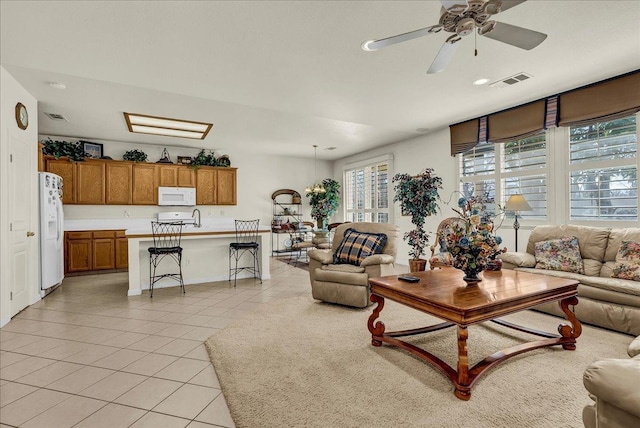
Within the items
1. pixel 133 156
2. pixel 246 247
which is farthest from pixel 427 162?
pixel 133 156

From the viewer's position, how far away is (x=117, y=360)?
2.47 meters

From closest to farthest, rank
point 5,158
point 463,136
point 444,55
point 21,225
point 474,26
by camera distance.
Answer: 1. point 474,26
2. point 444,55
3. point 5,158
4. point 21,225
5. point 463,136

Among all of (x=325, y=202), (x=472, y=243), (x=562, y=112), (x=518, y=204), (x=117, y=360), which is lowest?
(x=117, y=360)

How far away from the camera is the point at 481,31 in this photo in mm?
2006

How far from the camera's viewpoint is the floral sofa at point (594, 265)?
9.28 ft

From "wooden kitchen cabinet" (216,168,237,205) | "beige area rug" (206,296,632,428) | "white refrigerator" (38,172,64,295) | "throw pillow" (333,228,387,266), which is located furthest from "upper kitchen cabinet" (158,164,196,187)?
"beige area rug" (206,296,632,428)

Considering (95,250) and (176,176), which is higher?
(176,176)

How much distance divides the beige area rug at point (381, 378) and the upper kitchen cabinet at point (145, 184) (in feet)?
15.2

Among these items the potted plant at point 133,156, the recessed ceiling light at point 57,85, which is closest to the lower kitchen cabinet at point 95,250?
the potted plant at point 133,156

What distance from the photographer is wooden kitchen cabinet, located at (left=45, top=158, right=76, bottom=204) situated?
18.9ft

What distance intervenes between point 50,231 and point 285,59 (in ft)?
13.5

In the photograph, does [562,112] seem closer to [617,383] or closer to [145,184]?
[617,383]

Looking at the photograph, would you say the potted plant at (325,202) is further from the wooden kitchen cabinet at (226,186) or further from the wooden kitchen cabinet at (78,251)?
the wooden kitchen cabinet at (78,251)

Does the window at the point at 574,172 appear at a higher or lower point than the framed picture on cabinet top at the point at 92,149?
lower
